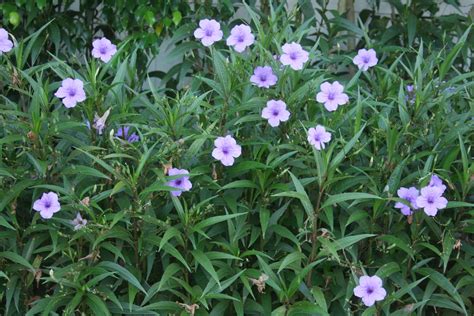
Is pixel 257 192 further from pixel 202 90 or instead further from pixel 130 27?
pixel 130 27

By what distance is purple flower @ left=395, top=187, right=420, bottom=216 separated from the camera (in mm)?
2492

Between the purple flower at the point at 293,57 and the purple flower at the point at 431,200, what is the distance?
23.3 inches

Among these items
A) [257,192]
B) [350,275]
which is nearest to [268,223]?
[257,192]

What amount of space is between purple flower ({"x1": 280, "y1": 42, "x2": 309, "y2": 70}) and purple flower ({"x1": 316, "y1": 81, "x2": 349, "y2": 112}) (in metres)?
0.11

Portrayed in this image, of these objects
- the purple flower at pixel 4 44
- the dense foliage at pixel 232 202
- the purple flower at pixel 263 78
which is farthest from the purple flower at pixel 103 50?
the purple flower at pixel 263 78

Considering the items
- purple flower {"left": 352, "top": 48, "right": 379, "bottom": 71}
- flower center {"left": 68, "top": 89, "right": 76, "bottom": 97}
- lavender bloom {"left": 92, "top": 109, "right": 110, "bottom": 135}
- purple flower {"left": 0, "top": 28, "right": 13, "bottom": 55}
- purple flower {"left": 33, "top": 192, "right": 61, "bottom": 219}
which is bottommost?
purple flower {"left": 33, "top": 192, "right": 61, "bottom": 219}

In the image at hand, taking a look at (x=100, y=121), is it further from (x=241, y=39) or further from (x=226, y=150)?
(x=241, y=39)

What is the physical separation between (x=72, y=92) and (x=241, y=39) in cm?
61

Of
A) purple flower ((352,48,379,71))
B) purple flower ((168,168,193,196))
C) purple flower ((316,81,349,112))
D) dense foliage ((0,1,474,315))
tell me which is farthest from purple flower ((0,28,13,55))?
purple flower ((352,48,379,71))

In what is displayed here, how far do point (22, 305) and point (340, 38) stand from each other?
2015 millimetres

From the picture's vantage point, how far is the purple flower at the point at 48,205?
2.43 meters

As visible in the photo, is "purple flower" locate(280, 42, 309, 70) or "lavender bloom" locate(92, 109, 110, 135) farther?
"purple flower" locate(280, 42, 309, 70)

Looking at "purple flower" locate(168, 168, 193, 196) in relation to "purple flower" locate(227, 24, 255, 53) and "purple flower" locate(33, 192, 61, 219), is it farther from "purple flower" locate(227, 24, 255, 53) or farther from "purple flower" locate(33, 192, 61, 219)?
"purple flower" locate(227, 24, 255, 53)

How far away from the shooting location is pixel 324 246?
2379 millimetres
